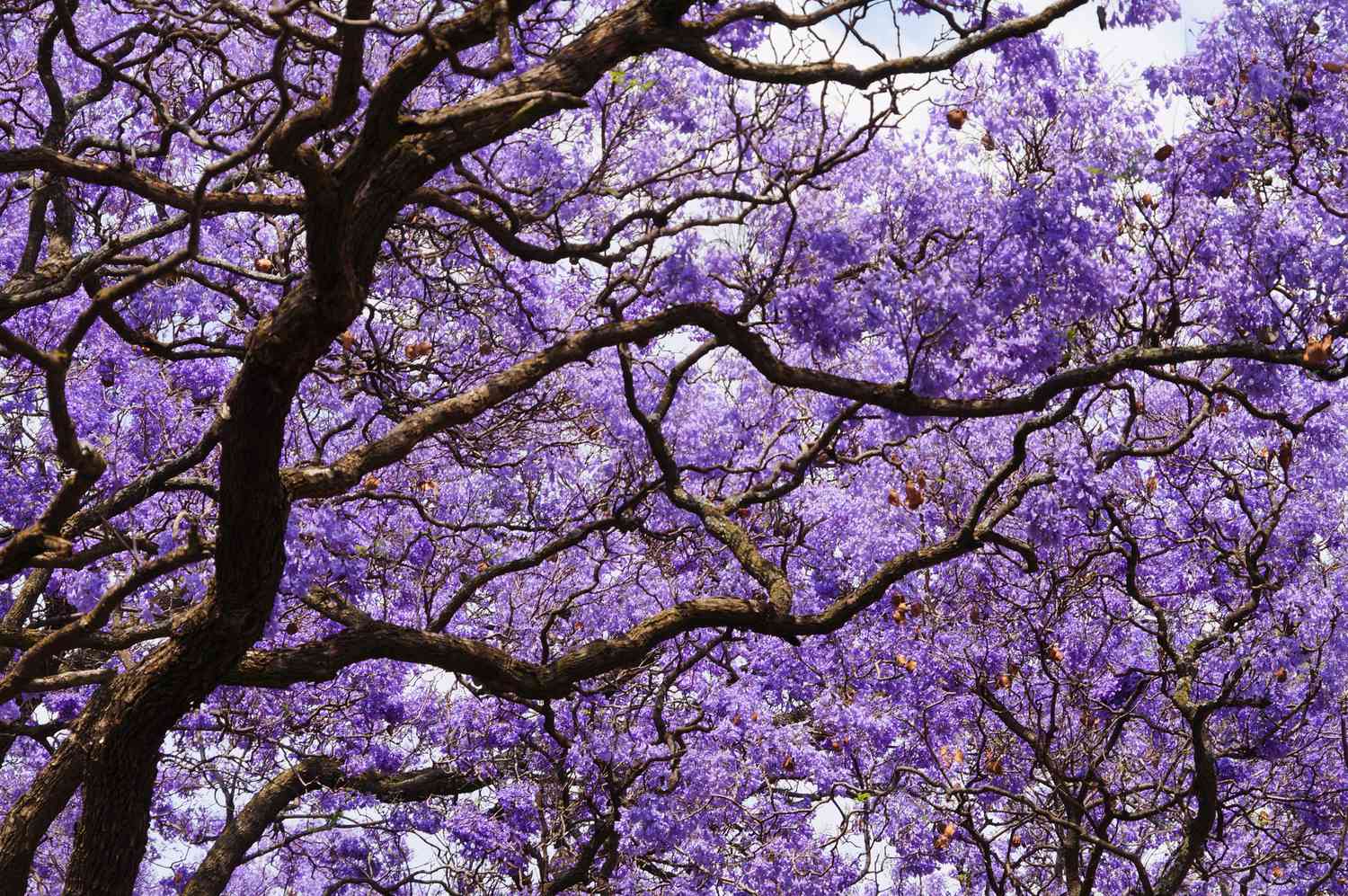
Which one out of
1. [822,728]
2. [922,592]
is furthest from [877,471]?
[822,728]

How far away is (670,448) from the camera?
370 inches

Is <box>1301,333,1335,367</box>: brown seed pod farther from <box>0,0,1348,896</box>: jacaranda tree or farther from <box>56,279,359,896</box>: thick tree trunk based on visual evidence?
<box>56,279,359,896</box>: thick tree trunk

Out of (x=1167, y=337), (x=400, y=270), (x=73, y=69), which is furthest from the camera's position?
(x=73, y=69)

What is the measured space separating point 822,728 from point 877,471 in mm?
1996

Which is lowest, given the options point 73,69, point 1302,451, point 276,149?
point 276,149

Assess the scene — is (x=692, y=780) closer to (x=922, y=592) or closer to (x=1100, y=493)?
(x=922, y=592)

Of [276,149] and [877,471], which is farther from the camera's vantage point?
[877,471]

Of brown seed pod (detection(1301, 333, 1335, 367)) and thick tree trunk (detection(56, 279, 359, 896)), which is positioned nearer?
thick tree trunk (detection(56, 279, 359, 896))

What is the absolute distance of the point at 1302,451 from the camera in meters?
10.5

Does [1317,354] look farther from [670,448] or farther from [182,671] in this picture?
[182,671]

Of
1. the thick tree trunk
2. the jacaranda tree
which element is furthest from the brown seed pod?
the thick tree trunk

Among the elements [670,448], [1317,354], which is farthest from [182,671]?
[1317,354]

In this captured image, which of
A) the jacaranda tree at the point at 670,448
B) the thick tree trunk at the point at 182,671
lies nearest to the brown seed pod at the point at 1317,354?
the jacaranda tree at the point at 670,448

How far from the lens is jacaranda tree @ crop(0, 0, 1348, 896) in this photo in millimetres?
6078
